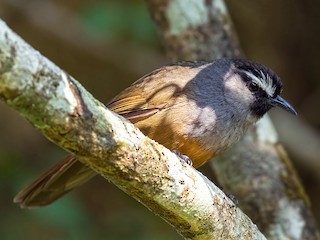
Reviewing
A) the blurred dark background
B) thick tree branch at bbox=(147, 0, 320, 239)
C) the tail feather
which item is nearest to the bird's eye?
thick tree branch at bbox=(147, 0, 320, 239)

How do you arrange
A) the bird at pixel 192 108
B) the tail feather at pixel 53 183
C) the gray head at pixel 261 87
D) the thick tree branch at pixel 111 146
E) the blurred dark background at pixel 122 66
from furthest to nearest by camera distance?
the blurred dark background at pixel 122 66, the gray head at pixel 261 87, the tail feather at pixel 53 183, the bird at pixel 192 108, the thick tree branch at pixel 111 146

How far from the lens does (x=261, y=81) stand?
171 inches

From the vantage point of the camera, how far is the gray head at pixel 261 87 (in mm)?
4344

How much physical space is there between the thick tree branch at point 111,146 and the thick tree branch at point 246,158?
1.01 m

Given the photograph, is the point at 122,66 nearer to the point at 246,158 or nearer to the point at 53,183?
the point at 246,158

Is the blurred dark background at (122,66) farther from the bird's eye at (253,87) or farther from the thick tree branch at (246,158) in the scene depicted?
the bird's eye at (253,87)

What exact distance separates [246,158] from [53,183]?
1283 mm

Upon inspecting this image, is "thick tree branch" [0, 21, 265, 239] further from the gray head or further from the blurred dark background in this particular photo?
the blurred dark background

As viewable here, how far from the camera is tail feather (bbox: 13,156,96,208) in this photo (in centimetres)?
422

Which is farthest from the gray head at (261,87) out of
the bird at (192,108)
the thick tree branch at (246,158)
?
the thick tree branch at (246,158)

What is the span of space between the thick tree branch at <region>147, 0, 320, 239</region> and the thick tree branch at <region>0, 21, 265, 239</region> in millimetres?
1011

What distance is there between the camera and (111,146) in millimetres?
2551

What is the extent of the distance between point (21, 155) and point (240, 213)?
11.9 ft

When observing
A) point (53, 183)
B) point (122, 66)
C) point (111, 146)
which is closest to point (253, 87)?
point (53, 183)
